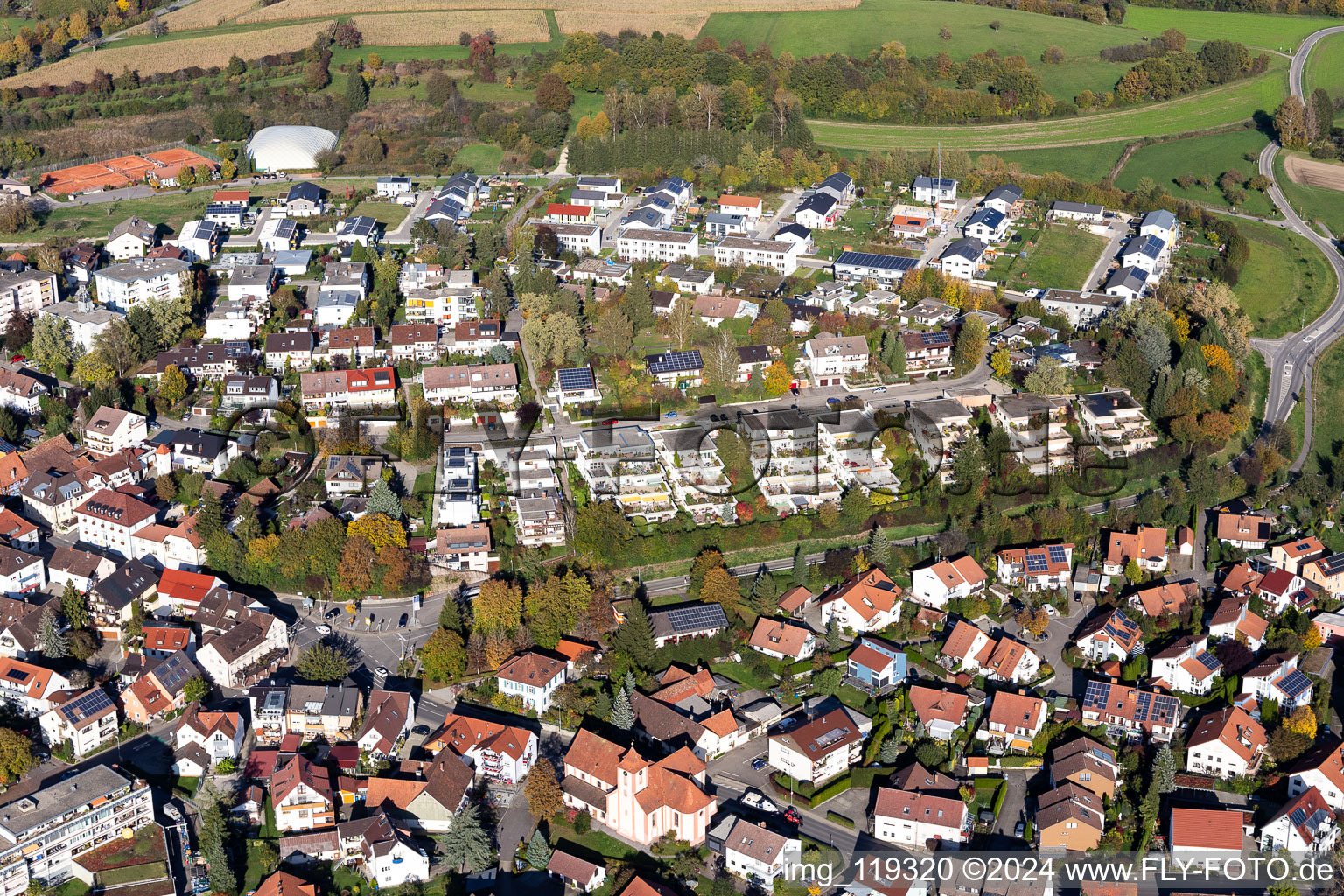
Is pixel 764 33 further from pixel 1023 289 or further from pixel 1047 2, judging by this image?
pixel 1023 289

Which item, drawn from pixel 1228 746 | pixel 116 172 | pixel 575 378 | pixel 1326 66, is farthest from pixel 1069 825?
pixel 1326 66

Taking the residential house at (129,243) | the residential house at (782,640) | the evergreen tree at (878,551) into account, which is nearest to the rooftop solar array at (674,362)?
the evergreen tree at (878,551)

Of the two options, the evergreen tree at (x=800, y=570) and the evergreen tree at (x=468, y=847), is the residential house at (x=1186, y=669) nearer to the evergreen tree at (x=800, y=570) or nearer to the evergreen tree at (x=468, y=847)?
the evergreen tree at (x=800, y=570)

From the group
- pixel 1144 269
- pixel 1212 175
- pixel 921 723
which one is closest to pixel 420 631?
pixel 921 723

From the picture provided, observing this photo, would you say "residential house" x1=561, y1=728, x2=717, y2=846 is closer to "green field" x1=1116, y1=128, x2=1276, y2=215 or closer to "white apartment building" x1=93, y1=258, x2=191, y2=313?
"white apartment building" x1=93, y1=258, x2=191, y2=313

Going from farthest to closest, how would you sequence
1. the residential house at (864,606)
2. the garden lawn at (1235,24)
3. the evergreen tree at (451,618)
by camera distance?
the garden lawn at (1235,24)
the residential house at (864,606)
the evergreen tree at (451,618)

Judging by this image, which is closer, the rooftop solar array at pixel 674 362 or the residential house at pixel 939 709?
the residential house at pixel 939 709

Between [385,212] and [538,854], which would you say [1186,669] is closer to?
[538,854]
